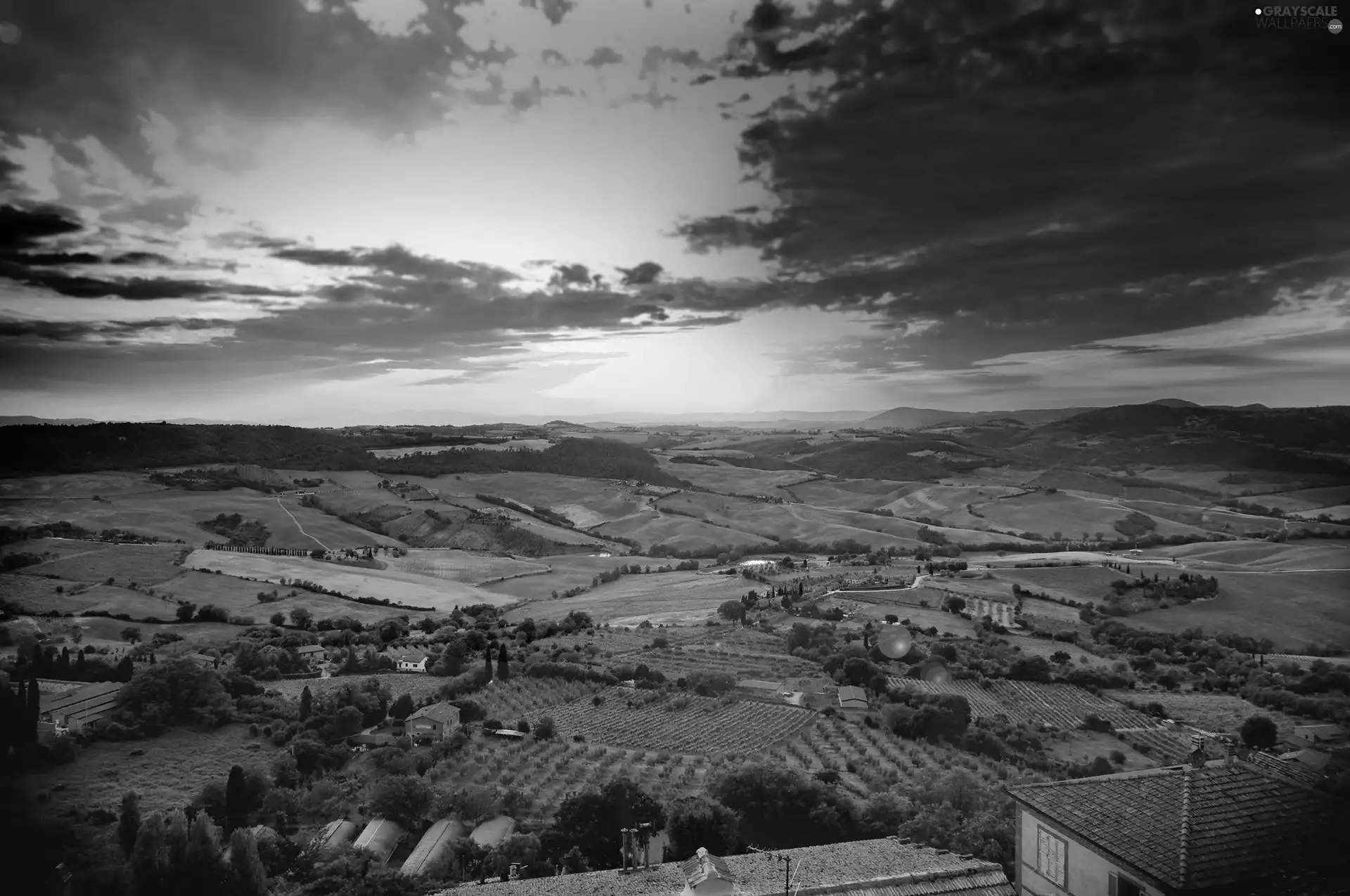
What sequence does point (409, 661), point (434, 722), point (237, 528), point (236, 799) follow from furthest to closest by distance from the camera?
point (237, 528) → point (409, 661) → point (434, 722) → point (236, 799)

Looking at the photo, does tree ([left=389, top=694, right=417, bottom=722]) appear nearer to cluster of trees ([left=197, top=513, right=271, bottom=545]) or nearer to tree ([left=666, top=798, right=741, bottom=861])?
tree ([left=666, top=798, right=741, bottom=861])

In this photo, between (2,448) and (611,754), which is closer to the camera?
(611,754)

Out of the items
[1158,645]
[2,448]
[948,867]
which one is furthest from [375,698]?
[1158,645]

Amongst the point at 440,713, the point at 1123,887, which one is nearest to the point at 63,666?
the point at 440,713

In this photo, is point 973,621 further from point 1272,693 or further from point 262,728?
point 262,728

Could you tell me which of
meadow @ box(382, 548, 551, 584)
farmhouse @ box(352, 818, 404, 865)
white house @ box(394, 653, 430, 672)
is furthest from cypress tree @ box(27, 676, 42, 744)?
meadow @ box(382, 548, 551, 584)

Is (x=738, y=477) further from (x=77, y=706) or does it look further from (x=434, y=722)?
(x=77, y=706)
